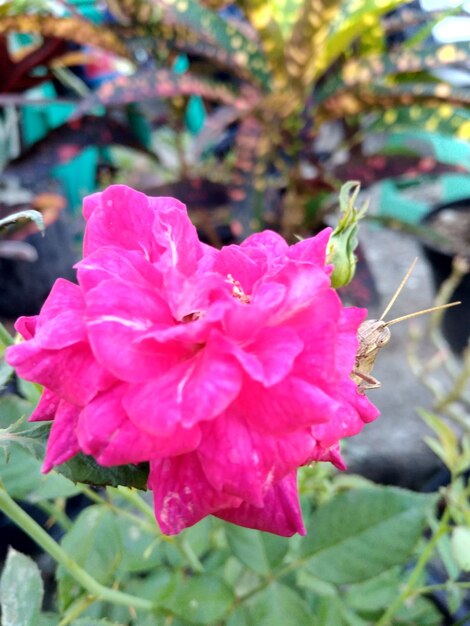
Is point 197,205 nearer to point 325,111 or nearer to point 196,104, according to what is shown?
point 325,111

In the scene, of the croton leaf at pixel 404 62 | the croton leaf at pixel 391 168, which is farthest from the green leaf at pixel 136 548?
the croton leaf at pixel 404 62

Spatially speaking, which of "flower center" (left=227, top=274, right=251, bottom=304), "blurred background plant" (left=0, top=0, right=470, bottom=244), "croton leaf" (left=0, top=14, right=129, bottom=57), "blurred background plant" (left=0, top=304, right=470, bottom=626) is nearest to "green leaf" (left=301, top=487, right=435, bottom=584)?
"blurred background plant" (left=0, top=304, right=470, bottom=626)

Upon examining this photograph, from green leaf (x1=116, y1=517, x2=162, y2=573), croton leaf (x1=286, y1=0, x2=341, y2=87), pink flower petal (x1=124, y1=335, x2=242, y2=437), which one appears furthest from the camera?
croton leaf (x1=286, y1=0, x2=341, y2=87)

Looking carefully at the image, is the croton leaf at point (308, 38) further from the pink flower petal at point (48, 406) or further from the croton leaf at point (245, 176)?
the pink flower petal at point (48, 406)

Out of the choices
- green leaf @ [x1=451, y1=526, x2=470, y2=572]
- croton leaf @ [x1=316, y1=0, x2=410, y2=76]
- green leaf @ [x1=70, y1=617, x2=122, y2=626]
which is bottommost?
green leaf @ [x1=70, y1=617, x2=122, y2=626]

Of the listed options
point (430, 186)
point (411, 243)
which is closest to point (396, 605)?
point (411, 243)

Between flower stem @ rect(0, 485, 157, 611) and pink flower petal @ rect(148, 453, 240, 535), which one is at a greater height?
pink flower petal @ rect(148, 453, 240, 535)

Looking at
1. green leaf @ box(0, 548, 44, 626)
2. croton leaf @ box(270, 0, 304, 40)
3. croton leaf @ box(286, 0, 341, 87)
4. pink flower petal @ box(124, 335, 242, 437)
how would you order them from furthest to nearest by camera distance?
croton leaf @ box(270, 0, 304, 40)
croton leaf @ box(286, 0, 341, 87)
green leaf @ box(0, 548, 44, 626)
pink flower petal @ box(124, 335, 242, 437)

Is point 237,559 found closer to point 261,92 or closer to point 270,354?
point 270,354

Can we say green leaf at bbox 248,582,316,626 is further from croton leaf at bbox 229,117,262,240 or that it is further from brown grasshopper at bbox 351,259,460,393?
croton leaf at bbox 229,117,262,240
